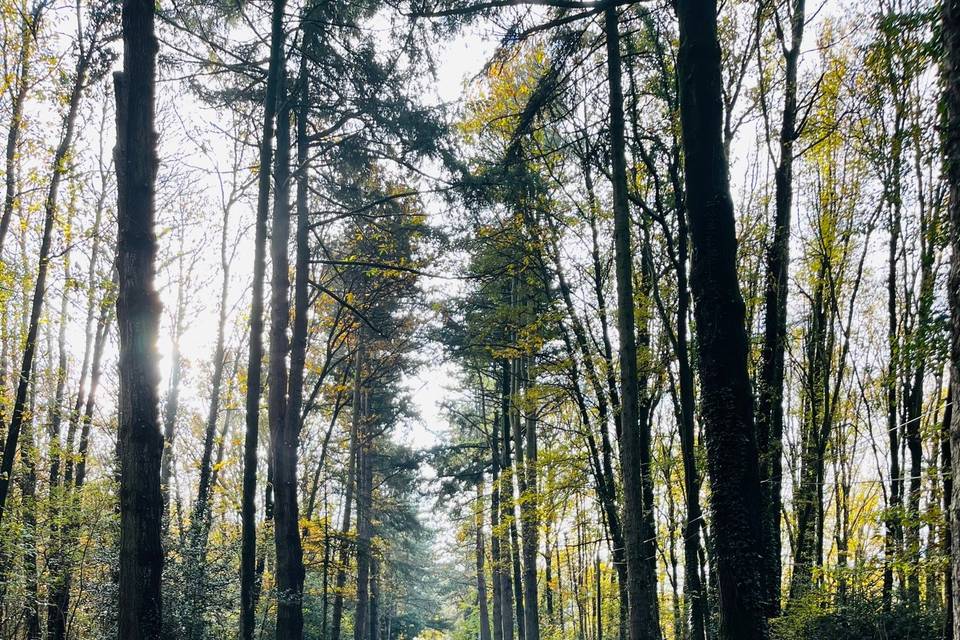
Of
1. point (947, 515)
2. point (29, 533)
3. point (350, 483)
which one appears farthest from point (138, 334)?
point (350, 483)

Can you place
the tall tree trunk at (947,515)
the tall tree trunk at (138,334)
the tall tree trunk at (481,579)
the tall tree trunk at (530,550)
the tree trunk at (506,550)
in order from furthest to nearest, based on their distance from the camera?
the tall tree trunk at (481,579) → the tree trunk at (506,550) → the tall tree trunk at (530,550) → the tall tree trunk at (138,334) → the tall tree trunk at (947,515)

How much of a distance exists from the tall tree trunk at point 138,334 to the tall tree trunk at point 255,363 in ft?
6.99

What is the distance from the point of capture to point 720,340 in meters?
3.68

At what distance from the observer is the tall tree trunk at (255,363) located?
6277 millimetres

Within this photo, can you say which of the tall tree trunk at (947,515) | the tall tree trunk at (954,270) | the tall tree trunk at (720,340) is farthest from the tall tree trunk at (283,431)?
the tall tree trunk at (947,515)

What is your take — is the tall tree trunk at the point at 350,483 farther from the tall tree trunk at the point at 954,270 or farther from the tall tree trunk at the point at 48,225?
the tall tree trunk at the point at 954,270

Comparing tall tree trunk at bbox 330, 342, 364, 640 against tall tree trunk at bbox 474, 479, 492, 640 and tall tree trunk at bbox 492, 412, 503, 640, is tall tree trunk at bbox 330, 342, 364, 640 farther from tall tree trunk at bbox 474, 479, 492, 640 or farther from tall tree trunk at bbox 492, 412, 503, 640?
tall tree trunk at bbox 474, 479, 492, 640

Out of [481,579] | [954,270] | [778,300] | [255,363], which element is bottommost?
[481,579]

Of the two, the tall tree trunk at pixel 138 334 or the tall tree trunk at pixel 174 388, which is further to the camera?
the tall tree trunk at pixel 174 388

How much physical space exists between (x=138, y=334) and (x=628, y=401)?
16.3 ft

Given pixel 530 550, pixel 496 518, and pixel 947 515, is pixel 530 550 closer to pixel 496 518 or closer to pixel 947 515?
pixel 496 518

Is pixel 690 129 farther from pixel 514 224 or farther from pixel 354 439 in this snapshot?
pixel 354 439

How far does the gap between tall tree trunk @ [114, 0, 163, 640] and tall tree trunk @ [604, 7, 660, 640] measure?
4.62 m

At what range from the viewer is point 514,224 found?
10.3m
